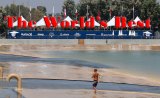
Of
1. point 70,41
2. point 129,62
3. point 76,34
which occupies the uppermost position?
point 76,34

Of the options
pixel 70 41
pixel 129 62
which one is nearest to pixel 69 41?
pixel 70 41

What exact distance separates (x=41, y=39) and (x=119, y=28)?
70.1 feet

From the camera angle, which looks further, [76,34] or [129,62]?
[76,34]

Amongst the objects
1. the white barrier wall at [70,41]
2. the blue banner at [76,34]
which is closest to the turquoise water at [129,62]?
the white barrier wall at [70,41]

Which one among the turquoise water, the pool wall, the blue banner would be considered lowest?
the turquoise water

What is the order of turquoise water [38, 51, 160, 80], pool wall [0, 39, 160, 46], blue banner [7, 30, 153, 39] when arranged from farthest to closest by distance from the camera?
1. blue banner [7, 30, 153, 39]
2. pool wall [0, 39, 160, 46]
3. turquoise water [38, 51, 160, 80]

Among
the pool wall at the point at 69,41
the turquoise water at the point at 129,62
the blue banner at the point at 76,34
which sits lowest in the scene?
the turquoise water at the point at 129,62

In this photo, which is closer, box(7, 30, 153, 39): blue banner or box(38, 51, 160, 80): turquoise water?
box(38, 51, 160, 80): turquoise water

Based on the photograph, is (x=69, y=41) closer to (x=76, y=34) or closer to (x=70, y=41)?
(x=70, y=41)

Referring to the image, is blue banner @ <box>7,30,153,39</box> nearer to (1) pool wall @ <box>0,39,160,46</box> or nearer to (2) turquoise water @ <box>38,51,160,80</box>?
(1) pool wall @ <box>0,39,160,46</box>

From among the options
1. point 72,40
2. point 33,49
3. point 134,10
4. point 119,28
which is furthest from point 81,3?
point 33,49

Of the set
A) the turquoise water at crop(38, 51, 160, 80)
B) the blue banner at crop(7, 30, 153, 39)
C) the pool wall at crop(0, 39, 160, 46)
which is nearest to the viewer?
the turquoise water at crop(38, 51, 160, 80)

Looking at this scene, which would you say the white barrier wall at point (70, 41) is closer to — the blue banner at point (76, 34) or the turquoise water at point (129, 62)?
the blue banner at point (76, 34)

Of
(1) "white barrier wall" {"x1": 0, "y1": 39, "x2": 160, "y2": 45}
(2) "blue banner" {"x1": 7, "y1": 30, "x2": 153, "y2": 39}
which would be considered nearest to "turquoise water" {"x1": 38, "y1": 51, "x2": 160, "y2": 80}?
(1) "white barrier wall" {"x1": 0, "y1": 39, "x2": 160, "y2": 45}
